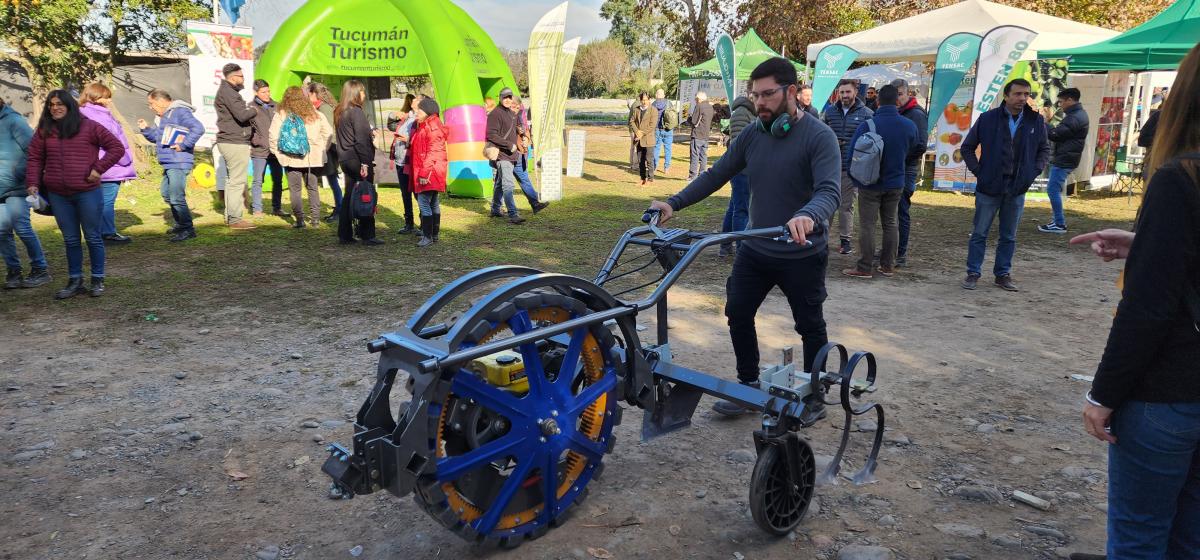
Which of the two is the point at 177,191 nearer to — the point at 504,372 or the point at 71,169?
the point at 71,169

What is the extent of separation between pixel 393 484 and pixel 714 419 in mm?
2434

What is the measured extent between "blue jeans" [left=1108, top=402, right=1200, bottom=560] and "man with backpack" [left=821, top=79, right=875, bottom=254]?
6473mm

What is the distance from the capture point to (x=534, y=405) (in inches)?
126

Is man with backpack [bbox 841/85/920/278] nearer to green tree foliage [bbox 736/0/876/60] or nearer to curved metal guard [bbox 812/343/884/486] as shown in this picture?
curved metal guard [bbox 812/343/884/486]

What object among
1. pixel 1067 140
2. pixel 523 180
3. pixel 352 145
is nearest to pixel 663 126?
pixel 523 180

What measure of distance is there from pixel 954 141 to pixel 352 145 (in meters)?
11.4

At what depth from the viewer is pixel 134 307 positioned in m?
6.89

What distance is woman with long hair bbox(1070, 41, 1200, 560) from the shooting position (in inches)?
81.0

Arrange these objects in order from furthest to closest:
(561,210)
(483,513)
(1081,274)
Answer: (561,210)
(1081,274)
(483,513)

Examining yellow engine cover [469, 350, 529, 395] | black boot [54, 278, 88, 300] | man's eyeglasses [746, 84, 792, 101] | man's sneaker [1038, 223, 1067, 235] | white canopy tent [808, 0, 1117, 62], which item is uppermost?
white canopy tent [808, 0, 1117, 62]

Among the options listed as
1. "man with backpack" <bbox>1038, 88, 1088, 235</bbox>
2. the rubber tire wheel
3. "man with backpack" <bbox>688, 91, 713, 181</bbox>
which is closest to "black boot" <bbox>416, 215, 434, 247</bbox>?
the rubber tire wheel

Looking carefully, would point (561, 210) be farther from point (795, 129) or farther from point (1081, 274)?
point (795, 129)

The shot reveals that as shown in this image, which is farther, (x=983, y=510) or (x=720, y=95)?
(x=720, y=95)

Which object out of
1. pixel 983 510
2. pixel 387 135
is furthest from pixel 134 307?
pixel 387 135
